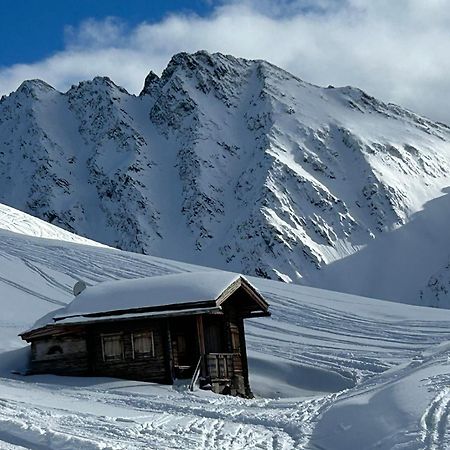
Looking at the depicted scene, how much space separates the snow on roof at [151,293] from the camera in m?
25.5

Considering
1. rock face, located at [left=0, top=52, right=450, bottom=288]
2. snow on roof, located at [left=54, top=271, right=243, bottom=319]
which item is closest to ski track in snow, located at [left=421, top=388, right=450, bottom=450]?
snow on roof, located at [left=54, top=271, right=243, bottom=319]

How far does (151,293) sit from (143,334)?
1241 millimetres

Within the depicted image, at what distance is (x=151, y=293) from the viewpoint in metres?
26.1

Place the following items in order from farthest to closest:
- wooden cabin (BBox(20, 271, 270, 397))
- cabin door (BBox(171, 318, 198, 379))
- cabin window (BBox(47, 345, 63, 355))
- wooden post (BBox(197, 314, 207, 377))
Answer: cabin window (BBox(47, 345, 63, 355)) < cabin door (BBox(171, 318, 198, 379)) < wooden post (BBox(197, 314, 207, 377)) < wooden cabin (BBox(20, 271, 270, 397))

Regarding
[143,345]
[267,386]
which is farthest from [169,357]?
[267,386]

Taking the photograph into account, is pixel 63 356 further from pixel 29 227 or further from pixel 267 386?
pixel 29 227

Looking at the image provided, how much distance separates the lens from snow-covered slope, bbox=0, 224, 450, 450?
42.2ft

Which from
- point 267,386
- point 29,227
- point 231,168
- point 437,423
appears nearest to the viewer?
point 437,423

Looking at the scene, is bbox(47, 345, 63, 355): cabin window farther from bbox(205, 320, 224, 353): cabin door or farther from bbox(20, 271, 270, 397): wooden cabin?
bbox(205, 320, 224, 353): cabin door

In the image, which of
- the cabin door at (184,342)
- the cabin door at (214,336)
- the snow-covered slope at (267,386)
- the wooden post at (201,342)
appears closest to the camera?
the snow-covered slope at (267,386)

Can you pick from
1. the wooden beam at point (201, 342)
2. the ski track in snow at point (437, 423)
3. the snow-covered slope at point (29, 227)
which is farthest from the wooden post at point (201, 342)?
the snow-covered slope at point (29, 227)

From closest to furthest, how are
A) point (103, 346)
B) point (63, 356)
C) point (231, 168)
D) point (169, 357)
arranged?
point (169, 357)
point (103, 346)
point (63, 356)
point (231, 168)

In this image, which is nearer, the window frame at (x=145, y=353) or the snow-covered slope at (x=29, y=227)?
the window frame at (x=145, y=353)

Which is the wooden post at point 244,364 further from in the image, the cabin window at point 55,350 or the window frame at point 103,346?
the cabin window at point 55,350
